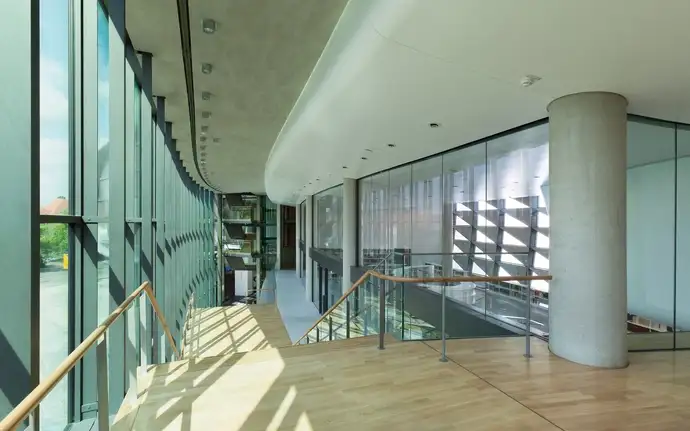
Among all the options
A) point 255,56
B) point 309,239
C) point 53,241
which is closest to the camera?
point 53,241

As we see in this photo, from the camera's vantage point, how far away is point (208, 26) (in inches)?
158

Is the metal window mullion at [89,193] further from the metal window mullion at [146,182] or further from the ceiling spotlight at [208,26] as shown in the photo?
the metal window mullion at [146,182]

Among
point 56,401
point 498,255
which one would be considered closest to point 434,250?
point 498,255

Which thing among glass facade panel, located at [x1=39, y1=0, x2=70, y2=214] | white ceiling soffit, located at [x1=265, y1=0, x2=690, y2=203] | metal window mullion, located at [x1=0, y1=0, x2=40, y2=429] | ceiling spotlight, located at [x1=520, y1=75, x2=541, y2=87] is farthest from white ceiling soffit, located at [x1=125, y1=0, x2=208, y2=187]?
ceiling spotlight, located at [x1=520, y1=75, x2=541, y2=87]

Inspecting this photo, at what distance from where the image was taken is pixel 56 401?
275 cm

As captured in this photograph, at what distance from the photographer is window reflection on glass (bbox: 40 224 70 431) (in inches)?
98.4

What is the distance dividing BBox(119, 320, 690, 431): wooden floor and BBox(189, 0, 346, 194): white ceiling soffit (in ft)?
11.4

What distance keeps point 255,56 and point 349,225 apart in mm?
7429

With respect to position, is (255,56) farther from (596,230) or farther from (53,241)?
(596,230)

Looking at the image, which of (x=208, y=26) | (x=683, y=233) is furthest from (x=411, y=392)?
(x=683, y=233)

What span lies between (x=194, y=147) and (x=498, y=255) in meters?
7.95

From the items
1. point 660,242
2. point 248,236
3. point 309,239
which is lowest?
point 248,236

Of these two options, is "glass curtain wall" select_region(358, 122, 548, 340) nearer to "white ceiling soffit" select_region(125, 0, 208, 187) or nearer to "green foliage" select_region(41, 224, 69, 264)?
"white ceiling soffit" select_region(125, 0, 208, 187)

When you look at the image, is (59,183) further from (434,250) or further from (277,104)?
(434,250)
